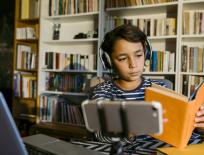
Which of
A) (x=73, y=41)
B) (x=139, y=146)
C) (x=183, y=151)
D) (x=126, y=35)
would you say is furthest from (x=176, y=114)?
(x=73, y=41)

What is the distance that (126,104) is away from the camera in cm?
45

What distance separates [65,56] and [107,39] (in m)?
1.87

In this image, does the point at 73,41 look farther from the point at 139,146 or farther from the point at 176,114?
the point at 176,114

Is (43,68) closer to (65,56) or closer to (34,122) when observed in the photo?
(65,56)

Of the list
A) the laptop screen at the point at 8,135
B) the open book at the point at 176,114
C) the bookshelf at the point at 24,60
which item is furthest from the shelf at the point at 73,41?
the laptop screen at the point at 8,135

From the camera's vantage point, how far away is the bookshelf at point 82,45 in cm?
245

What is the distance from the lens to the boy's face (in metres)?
1.15

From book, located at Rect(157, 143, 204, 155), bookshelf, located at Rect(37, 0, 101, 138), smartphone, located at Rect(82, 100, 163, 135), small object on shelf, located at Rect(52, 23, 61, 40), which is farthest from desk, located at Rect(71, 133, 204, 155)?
small object on shelf, located at Rect(52, 23, 61, 40)

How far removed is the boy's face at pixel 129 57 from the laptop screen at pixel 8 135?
0.70m

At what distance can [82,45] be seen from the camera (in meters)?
3.18

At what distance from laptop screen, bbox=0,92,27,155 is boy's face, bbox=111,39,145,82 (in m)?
0.70

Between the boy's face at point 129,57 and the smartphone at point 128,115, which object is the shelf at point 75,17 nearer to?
the boy's face at point 129,57

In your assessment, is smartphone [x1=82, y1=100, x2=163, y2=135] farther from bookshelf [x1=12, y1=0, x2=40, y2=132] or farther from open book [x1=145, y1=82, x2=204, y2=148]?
bookshelf [x1=12, y1=0, x2=40, y2=132]

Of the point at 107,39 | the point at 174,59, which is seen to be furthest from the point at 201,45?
the point at 107,39
